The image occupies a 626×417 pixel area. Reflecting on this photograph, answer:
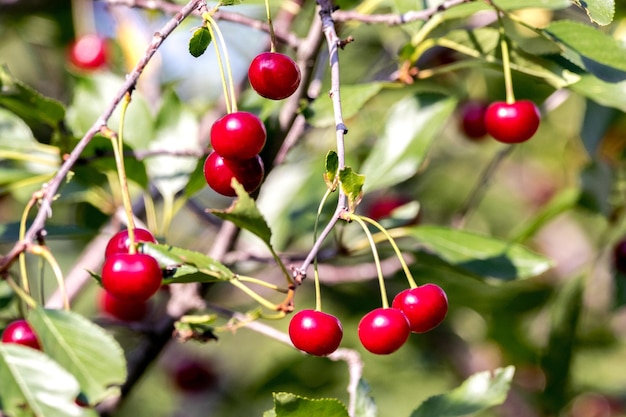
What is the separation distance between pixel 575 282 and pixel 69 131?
4.21ft

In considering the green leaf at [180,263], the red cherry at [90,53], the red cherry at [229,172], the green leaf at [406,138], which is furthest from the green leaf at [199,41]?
the red cherry at [90,53]

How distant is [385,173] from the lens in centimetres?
170

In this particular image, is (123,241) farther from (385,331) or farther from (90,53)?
(90,53)

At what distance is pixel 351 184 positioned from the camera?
38.8 inches

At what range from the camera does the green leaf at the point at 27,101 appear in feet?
4.60

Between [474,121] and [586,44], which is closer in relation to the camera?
[586,44]

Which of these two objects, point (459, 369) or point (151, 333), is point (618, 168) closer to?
point (459, 369)

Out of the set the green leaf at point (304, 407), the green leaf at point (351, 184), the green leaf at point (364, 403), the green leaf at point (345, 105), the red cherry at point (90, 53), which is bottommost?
the green leaf at point (304, 407)

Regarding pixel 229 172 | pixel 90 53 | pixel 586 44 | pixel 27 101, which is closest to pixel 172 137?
pixel 27 101

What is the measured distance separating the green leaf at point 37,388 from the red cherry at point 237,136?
0.35 metres

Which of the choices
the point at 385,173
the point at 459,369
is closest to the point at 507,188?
the point at 459,369

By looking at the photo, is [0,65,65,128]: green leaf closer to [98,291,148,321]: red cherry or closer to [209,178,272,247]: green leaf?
[209,178,272,247]: green leaf

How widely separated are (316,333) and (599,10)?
56cm

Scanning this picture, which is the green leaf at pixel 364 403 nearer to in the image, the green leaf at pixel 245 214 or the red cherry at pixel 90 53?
the green leaf at pixel 245 214
